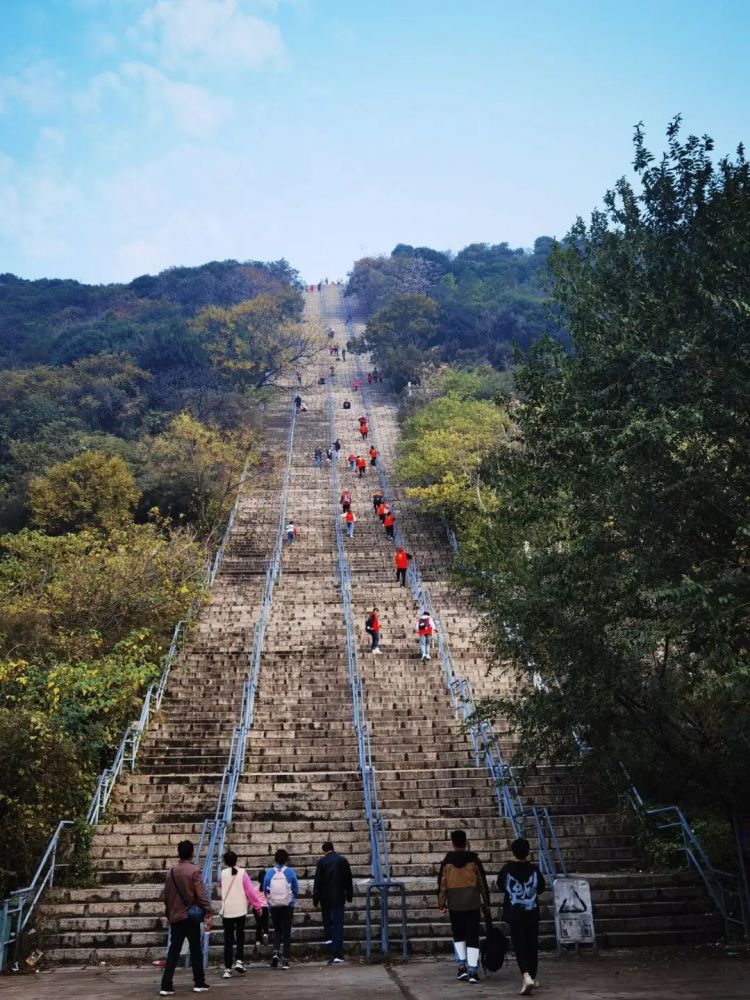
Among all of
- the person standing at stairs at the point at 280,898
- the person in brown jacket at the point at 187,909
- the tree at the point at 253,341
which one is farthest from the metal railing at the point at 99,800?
the tree at the point at 253,341

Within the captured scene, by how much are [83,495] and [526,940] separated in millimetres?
26342

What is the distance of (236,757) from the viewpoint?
51.9ft

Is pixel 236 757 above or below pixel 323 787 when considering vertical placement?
above

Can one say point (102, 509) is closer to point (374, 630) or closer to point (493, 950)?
point (374, 630)

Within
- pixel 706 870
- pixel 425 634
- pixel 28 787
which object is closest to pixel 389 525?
pixel 425 634

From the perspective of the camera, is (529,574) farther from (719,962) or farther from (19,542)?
(19,542)

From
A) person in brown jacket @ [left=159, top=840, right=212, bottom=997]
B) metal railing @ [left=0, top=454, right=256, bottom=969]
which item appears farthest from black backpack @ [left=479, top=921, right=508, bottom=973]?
metal railing @ [left=0, top=454, right=256, bottom=969]

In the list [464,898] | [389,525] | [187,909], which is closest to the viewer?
[187,909]

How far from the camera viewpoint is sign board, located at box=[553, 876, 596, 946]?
9922 millimetres

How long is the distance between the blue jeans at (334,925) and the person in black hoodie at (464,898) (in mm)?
1757

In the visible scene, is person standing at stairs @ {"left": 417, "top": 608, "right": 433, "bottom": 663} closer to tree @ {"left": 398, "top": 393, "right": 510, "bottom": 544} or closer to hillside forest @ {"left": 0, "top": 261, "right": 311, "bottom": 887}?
hillside forest @ {"left": 0, "top": 261, "right": 311, "bottom": 887}

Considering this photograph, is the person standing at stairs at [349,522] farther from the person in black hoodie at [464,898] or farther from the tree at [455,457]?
the person in black hoodie at [464,898]

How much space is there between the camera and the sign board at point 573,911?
32.6ft

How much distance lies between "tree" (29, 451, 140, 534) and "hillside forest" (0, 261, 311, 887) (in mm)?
50
